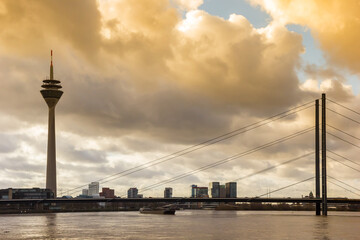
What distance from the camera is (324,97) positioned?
4141 inches

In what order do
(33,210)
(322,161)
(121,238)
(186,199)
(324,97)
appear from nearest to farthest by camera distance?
(121,238)
(322,161)
(324,97)
(186,199)
(33,210)

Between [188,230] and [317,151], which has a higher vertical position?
[317,151]

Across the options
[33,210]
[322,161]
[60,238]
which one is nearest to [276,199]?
[322,161]

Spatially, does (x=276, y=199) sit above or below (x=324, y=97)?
below

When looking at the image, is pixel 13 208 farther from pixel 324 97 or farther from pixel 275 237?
pixel 275 237

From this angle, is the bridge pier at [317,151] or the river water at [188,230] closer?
the river water at [188,230]

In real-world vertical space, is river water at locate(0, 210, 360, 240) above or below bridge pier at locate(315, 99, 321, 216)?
below

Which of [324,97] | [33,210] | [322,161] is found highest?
[324,97]

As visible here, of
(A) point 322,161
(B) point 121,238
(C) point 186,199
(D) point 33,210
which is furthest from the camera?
(D) point 33,210

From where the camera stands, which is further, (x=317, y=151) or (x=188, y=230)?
(x=317, y=151)

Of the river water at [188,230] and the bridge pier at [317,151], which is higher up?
the bridge pier at [317,151]

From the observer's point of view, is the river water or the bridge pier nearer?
the river water

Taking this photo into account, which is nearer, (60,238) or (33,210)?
(60,238)

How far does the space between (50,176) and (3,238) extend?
145 m
